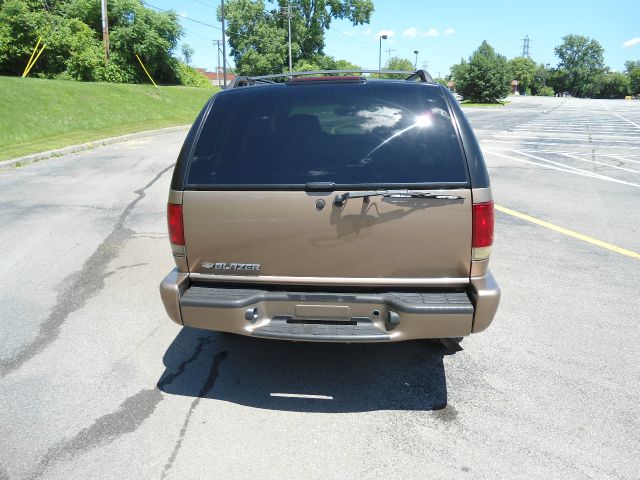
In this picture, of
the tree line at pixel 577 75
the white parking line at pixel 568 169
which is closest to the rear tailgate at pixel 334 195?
the white parking line at pixel 568 169

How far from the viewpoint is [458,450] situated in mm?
2713

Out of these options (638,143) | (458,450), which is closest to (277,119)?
(458,450)

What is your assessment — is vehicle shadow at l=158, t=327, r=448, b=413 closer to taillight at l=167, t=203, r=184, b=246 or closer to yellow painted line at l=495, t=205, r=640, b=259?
taillight at l=167, t=203, r=184, b=246

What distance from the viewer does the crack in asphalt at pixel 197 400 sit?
2.64 m

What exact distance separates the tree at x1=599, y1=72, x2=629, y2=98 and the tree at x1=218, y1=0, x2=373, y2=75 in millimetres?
87549

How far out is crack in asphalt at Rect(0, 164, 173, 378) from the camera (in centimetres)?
376

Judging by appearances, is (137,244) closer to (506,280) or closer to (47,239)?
(47,239)

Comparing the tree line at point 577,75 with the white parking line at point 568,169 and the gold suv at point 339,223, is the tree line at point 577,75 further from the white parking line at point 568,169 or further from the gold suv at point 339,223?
the gold suv at point 339,223

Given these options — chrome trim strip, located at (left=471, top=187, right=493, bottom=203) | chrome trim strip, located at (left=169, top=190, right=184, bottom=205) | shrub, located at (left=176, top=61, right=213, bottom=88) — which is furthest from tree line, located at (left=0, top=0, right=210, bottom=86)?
chrome trim strip, located at (left=471, top=187, right=493, bottom=203)

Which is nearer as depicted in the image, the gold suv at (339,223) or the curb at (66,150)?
the gold suv at (339,223)

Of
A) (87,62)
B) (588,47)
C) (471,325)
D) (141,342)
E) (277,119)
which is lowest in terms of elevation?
(141,342)

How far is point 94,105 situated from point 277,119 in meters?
21.6

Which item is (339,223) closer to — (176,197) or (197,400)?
(176,197)

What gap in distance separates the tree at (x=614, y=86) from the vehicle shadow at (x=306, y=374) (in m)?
146
